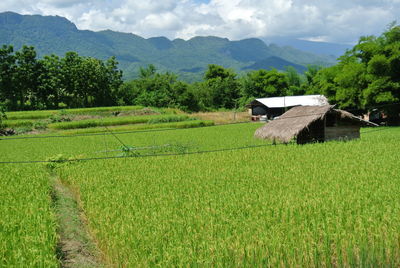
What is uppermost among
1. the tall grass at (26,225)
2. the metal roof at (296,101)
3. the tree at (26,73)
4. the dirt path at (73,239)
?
the tree at (26,73)

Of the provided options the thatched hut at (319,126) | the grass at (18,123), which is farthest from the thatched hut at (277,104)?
the grass at (18,123)

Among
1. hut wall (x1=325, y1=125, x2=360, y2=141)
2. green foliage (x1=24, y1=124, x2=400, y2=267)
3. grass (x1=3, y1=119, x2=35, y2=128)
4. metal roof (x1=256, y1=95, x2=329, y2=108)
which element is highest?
metal roof (x1=256, y1=95, x2=329, y2=108)

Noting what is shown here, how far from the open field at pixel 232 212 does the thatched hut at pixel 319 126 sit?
3928 mm

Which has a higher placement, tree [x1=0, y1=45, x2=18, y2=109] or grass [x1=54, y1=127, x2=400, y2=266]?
tree [x1=0, y1=45, x2=18, y2=109]

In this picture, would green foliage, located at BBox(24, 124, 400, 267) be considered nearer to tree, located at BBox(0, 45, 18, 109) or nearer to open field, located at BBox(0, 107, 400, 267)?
open field, located at BBox(0, 107, 400, 267)

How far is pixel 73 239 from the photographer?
551 centimetres

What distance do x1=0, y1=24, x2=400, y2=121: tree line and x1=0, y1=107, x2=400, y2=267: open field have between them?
47.3 feet

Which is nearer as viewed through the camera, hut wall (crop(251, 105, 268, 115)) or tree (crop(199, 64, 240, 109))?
hut wall (crop(251, 105, 268, 115))

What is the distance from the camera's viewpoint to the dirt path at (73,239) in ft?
15.7

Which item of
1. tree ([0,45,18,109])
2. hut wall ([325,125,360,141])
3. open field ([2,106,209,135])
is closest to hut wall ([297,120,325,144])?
hut wall ([325,125,360,141])

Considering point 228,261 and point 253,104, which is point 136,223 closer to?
point 228,261

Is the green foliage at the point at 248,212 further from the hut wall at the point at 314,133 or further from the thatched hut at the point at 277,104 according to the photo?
the thatched hut at the point at 277,104

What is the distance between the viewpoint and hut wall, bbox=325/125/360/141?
1430 centimetres

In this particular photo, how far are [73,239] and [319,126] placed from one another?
11526mm
